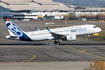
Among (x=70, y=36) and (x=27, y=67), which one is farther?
(x=70, y=36)

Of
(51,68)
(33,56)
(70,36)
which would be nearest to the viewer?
(51,68)

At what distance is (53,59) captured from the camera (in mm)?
37625

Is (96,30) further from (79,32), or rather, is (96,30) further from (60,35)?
(60,35)

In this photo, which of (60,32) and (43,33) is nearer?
(43,33)

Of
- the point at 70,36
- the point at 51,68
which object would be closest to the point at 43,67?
the point at 51,68

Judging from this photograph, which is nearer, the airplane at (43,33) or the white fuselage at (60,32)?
the airplane at (43,33)

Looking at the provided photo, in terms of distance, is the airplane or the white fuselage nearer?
the airplane

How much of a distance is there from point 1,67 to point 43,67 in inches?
243

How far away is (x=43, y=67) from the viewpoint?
104ft

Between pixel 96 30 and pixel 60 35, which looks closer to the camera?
pixel 60 35

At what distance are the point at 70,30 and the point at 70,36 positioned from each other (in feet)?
9.26

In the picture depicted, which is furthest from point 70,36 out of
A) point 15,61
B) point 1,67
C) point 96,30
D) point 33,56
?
point 1,67

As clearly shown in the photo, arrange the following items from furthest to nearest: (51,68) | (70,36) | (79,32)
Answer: (79,32) < (70,36) < (51,68)

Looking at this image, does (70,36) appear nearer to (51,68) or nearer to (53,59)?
(53,59)
